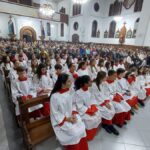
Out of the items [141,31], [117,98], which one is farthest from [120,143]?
[141,31]

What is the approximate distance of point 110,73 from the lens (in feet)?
8.13

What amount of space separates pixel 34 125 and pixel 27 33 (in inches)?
654

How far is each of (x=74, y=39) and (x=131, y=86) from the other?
14966mm

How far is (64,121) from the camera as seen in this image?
1.62 metres

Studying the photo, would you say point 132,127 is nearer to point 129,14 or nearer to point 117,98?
point 117,98

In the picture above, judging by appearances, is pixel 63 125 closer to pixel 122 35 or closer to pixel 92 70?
pixel 92 70

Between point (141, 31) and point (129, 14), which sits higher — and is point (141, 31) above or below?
below

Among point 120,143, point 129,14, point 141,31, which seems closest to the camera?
point 120,143

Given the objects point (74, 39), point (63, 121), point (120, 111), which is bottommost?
point (120, 111)

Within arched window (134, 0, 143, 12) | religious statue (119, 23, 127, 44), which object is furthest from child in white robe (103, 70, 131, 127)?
arched window (134, 0, 143, 12)

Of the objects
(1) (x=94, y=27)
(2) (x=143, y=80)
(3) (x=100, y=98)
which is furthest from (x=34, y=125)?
(1) (x=94, y=27)

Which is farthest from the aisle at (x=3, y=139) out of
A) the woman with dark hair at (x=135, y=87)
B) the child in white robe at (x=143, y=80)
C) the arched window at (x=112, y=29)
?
the arched window at (x=112, y=29)

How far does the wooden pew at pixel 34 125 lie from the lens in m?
1.56

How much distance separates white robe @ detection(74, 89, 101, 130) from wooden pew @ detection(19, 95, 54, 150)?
0.51m
